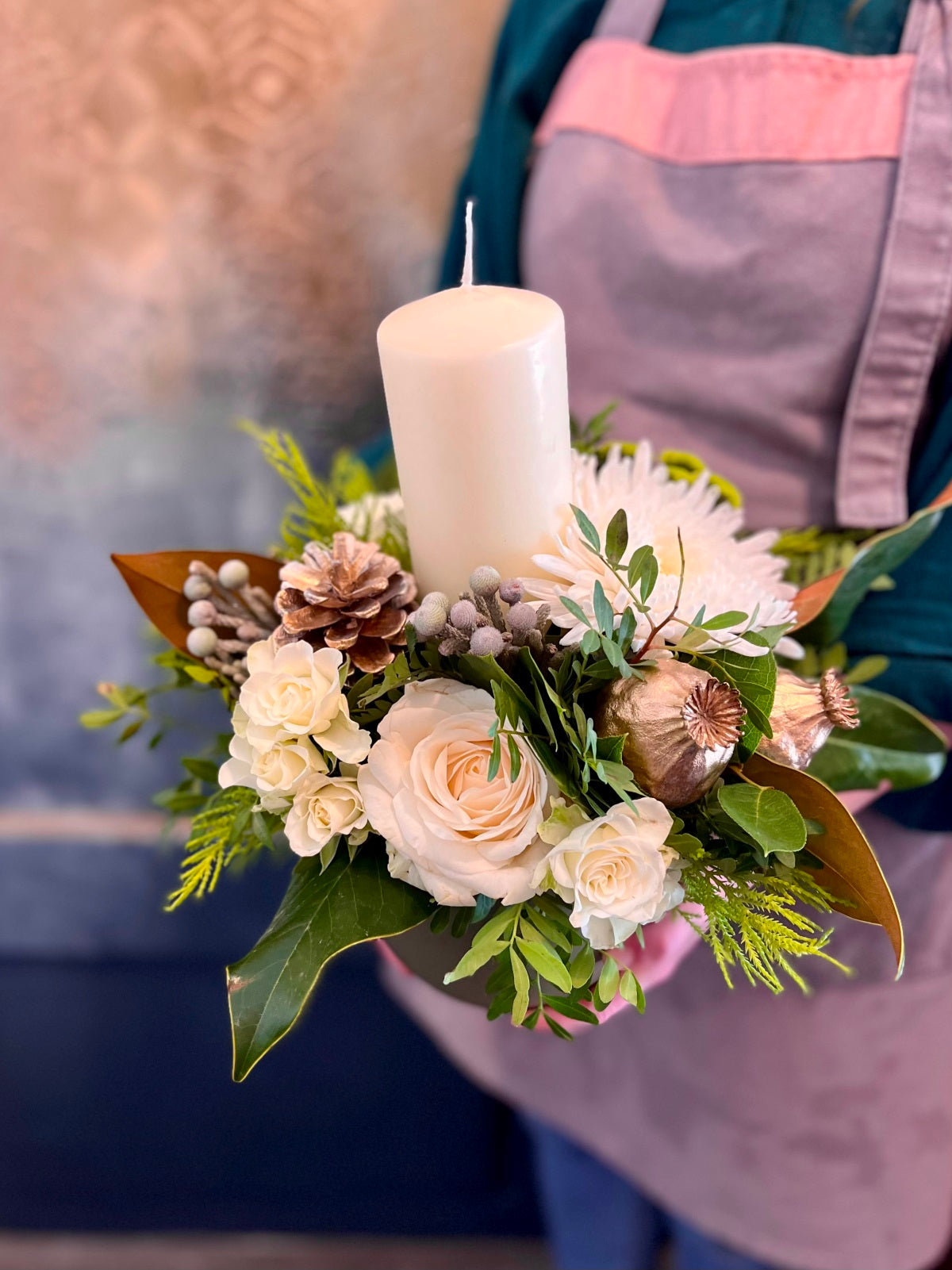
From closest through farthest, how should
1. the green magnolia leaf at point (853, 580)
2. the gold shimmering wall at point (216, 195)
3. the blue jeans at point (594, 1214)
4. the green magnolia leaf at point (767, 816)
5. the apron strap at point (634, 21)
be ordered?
the green magnolia leaf at point (767, 816) < the green magnolia leaf at point (853, 580) < the apron strap at point (634, 21) < the gold shimmering wall at point (216, 195) < the blue jeans at point (594, 1214)

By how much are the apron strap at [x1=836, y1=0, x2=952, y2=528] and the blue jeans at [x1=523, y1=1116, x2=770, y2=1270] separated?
2.25ft

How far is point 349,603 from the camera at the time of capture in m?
0.32

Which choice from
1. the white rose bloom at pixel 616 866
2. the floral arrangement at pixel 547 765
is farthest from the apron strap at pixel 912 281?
the white rose bloom at pixel 616 866

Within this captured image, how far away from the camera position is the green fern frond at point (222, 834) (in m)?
0.33

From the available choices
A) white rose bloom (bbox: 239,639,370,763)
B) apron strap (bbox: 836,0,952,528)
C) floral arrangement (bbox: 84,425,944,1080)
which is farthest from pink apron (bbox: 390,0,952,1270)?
white rose bloom (bbox: 239,639,370,763)

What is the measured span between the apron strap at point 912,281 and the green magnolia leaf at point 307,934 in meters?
0.36

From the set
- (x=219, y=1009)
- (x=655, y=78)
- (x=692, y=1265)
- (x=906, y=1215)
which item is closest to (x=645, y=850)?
(x=655, y=78)

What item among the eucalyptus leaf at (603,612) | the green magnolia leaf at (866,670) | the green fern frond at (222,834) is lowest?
the green magnolia leaf at (866,670)

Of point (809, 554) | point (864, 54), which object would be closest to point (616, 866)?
point (809, 554)

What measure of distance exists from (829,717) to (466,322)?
0.60 ft

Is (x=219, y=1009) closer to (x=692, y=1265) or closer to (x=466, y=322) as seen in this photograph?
(x=692, y=1265)

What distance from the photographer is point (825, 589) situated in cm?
39

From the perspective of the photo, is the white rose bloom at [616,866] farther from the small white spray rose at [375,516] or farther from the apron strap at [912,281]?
the apron strap at [912,281]

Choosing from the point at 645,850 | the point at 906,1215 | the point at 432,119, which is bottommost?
the point at 906,1215
